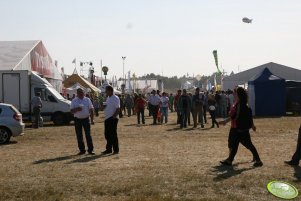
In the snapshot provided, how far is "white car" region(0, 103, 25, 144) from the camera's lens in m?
16.1

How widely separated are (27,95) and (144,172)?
1646 cm

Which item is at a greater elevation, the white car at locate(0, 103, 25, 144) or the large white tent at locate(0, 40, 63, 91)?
the large white tent at locate(0, 40, 63, 91)

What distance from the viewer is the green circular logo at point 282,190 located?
7.59 m

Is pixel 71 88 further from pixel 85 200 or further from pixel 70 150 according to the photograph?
pixel 85 200

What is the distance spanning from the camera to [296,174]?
9.39 meters

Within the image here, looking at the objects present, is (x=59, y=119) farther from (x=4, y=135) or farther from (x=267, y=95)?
(x=267, y=95)

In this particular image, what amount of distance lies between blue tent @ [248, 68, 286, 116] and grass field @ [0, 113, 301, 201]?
15006mm

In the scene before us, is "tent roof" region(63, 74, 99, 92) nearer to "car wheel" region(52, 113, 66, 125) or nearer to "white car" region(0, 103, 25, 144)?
"car wheel" region(52, 113, 66, 125)

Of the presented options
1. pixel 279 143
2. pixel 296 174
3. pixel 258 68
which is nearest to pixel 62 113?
pixel 279 143

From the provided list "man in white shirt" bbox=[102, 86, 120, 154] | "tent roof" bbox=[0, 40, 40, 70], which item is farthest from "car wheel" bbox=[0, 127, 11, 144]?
"tent roof" bbox=[0, 40, 40, 70]

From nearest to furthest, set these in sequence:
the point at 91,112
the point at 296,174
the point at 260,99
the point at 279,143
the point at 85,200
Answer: the point at 85,200, the point at 296,174, the point at 91,112, the point at 279,143, the point at 260,99

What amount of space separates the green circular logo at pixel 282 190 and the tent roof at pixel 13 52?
2451cm

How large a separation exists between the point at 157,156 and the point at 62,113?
14128 mm

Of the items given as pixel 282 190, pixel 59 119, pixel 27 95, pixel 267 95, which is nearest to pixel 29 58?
pixel 27 95
